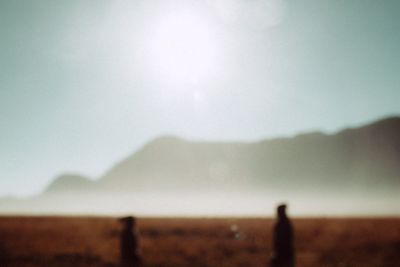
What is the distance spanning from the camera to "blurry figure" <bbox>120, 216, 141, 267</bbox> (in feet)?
56.1

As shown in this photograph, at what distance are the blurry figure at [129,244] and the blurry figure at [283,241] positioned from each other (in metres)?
5.00

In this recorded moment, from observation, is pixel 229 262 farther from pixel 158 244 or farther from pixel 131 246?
pixel 158 244

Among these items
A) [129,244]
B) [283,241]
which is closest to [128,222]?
[129,244]

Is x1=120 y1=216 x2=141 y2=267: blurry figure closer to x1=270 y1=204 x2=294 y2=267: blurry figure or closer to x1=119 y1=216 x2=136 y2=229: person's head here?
x1=119 y1=216 x2=136 y2=229: person's head

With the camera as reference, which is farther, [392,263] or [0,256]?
[0,256]

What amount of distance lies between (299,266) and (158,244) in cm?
1293

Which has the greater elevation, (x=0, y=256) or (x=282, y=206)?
(x=282, y=206)

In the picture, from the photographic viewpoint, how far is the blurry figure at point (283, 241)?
605 inches

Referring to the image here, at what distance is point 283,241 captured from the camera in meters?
15.4

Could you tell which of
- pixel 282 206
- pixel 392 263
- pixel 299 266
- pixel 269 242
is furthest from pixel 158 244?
pixel 282 206

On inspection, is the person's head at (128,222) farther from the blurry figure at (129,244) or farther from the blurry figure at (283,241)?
the blurry figure at (283,241)

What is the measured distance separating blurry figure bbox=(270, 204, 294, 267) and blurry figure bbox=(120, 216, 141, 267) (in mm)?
4995

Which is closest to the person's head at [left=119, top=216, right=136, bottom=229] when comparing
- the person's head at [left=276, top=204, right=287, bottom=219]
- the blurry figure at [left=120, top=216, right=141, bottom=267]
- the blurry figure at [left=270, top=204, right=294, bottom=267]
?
the blurry figure at [left=120, top=216, right=141, bottom=267]

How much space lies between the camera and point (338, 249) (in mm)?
27141
